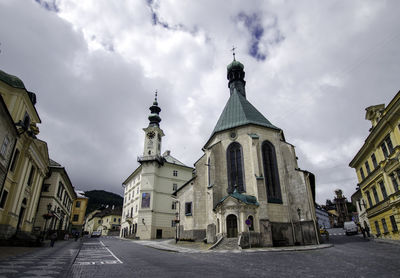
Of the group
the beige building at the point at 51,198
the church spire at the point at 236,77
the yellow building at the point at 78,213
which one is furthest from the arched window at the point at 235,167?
the yellow building at the point at 78,213

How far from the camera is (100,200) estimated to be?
108m

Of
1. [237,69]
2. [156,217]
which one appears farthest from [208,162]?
[156,217]

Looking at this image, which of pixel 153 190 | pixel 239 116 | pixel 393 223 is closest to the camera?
pixel 393 223

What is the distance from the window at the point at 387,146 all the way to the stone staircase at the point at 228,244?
16181 mm

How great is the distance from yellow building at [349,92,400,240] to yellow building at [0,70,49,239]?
31729 millimetres

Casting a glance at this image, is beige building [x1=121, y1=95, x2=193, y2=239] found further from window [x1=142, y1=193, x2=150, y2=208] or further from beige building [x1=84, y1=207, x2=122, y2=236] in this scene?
beige building [x1=84, y1=207, x2=122, y2=236]

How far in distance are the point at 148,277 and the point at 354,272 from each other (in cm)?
671

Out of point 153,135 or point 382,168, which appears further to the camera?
point 153,135

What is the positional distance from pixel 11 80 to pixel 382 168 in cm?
3699

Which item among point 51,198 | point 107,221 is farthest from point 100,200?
point 51,198

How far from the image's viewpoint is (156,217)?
42.6 m

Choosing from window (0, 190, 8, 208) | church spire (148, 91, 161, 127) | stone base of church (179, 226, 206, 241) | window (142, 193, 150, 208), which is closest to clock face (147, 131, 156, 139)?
church spire (148, 91, 161, 127)

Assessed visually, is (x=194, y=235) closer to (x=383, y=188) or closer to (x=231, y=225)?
(x=231, y=225)

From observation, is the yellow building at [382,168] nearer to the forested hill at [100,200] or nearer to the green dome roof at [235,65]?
the green dome roof at [235,65]
